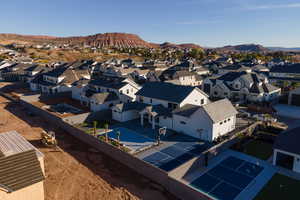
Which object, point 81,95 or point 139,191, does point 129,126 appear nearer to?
point 139,191

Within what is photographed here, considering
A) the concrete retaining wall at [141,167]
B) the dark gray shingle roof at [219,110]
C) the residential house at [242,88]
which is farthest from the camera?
the residential house at [242,88]

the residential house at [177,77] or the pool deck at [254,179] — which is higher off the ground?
the residential house at [177,77]

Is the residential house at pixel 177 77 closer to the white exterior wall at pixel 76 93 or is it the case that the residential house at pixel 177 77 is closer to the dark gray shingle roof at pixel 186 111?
the white exterior wall at pixel 76 93

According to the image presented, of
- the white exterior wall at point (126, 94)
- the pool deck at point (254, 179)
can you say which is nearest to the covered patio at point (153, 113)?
the white exterior wall at point (126, 94)

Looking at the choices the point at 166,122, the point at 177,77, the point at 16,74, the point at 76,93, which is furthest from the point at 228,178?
the point at 16,74

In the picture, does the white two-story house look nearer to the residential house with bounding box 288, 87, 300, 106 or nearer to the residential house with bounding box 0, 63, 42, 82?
the residential house with bounding box 288, 87, 300, 106

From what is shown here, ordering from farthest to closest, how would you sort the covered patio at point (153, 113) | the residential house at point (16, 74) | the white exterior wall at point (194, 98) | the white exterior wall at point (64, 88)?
the residential house at point (16, 74) < the white exterior wall at point (64, 88) < the white exterior wall at point (194, 98) < the covered patio at point (153, 113)

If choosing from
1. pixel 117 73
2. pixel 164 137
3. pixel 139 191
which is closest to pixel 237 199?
pixel 139 191

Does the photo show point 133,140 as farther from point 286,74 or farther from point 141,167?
point 286,74
